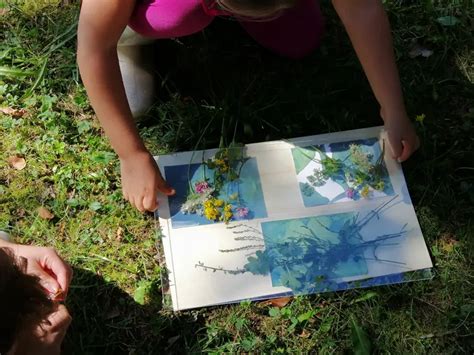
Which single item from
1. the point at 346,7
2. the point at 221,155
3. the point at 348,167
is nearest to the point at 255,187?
the point at 221,155

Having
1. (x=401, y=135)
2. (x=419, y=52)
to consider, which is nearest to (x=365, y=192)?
(x=401, y=135)

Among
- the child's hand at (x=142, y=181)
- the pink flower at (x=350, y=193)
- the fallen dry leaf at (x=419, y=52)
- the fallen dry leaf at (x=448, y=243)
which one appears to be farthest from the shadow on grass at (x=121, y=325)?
the fallen dry leaf at (x=419, y=52)

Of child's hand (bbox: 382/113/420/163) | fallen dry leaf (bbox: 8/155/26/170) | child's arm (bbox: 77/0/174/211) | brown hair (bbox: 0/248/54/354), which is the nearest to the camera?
brown hair (bbox: 0/248/54/354)

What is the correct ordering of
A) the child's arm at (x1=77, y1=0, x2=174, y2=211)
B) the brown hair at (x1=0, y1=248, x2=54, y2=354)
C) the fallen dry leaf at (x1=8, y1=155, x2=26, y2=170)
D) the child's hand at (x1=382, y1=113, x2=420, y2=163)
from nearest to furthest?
the brown hair at (x1=0, y1=248, x2=54, y2=354) < the child's arm at (x1=77, y1=0, x2=174, y2=211) < the child's hand at (x1=382, y1=113, x2=420, y2=163) < the fallen dry leaf at (x1=8, y1=155, x2=26, y2=170)

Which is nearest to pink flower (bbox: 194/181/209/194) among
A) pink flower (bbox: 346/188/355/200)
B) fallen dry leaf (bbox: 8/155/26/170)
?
pink flower (bbox: 346/188/355/200)

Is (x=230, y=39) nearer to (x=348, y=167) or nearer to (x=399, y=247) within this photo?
(x=348, y=167)

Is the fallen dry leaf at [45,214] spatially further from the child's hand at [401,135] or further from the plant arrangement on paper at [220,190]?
the child's hand at [401,135]

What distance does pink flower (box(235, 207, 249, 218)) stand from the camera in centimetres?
165

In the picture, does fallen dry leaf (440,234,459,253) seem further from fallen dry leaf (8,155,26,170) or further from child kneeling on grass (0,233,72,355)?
A: fallen dry leaf (8,155,26,170)

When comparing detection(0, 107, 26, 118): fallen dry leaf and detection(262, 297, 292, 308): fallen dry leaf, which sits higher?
detection(0, 107, 26, 118): fallen dry leaf

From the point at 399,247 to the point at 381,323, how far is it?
19 cm

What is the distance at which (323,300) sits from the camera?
1588mm

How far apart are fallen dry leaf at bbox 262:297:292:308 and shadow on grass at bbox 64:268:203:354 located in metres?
0.17

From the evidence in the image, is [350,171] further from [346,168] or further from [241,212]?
[241,212]
